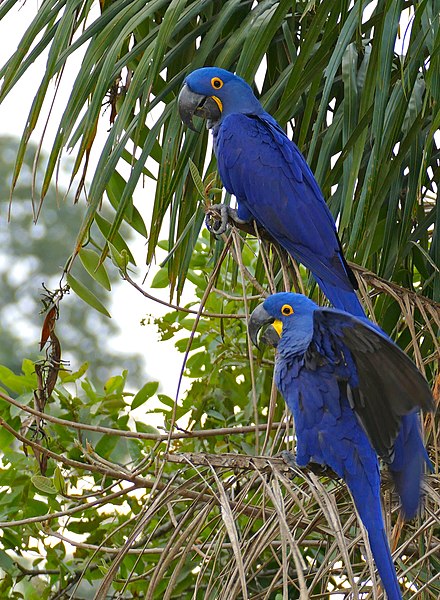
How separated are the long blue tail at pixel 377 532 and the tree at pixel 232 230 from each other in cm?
4

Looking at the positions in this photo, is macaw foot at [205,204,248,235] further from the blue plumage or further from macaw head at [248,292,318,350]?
macaw head at [248,292,318,350]

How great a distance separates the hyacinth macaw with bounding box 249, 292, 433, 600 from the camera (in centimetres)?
89

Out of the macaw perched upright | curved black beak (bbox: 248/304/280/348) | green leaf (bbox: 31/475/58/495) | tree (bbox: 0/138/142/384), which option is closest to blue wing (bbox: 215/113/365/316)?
the macaw perched upright

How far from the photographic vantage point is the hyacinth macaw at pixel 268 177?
116 cm

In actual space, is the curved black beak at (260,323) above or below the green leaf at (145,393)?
below

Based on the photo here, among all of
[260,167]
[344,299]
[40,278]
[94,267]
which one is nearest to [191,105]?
[260,167]

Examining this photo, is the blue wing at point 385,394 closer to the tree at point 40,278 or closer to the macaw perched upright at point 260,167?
the macaw perched upright at point 260,167

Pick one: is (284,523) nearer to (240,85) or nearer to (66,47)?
(240,85)

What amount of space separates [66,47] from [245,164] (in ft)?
1.09

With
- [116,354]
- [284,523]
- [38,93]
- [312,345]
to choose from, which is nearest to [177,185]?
[38,93]

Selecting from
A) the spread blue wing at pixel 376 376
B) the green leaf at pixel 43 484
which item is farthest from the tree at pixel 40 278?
the spread blue wing at pixel 376 376

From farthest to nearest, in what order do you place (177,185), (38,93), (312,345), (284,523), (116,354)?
(116,354), (177,185), (38,93), (312,345), (284,523)

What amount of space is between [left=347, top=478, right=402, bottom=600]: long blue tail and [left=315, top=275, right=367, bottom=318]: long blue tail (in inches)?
8.9

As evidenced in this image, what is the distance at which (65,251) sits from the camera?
5625mm
